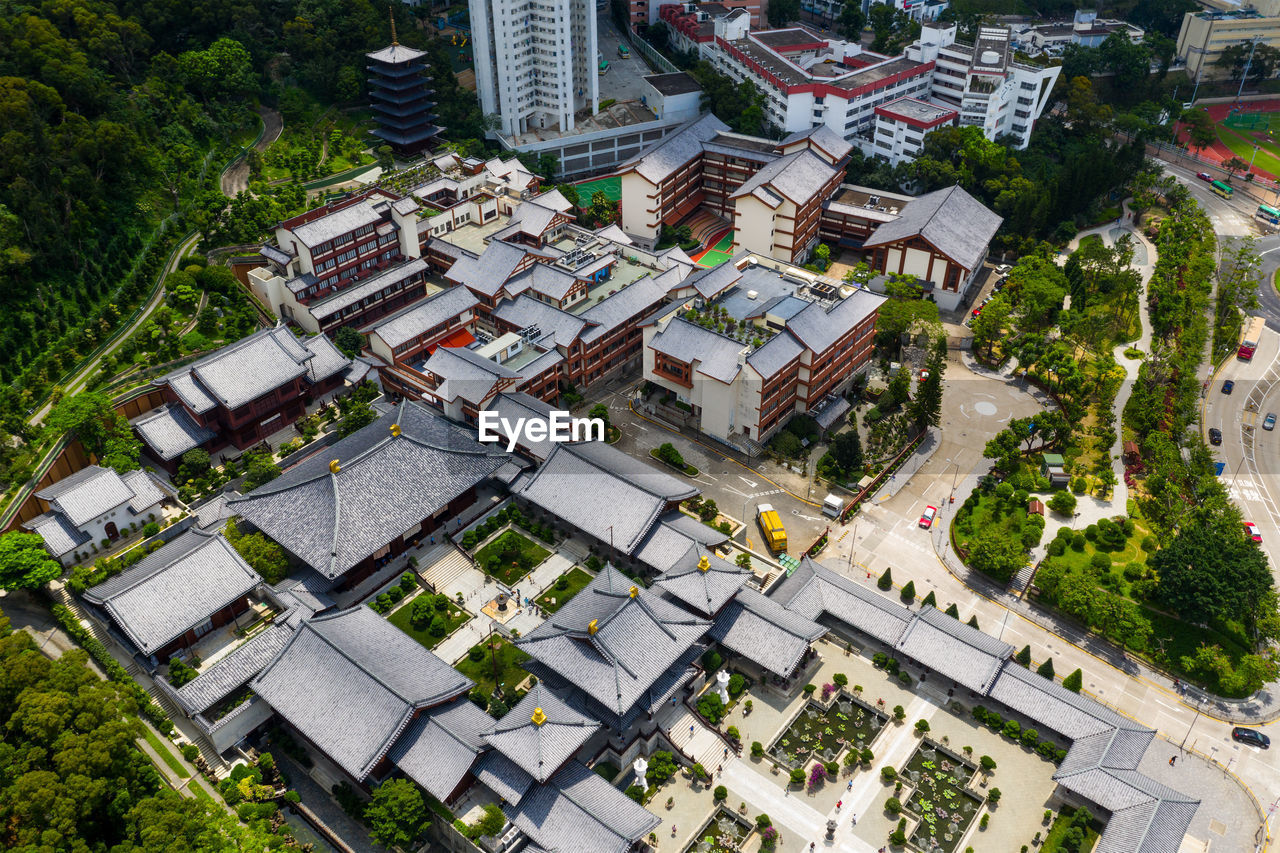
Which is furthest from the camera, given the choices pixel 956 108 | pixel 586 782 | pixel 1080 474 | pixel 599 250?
pixel 956 108

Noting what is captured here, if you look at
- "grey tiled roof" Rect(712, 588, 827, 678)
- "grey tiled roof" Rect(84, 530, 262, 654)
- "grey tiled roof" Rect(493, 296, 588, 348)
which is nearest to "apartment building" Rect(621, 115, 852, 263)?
"grey tiled roof" Rect(493, 296, 588, 348)

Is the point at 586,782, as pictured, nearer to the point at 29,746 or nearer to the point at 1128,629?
the point at 29,746

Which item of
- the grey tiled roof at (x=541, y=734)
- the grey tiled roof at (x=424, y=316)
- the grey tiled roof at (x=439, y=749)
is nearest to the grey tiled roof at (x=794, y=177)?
the grey tiled roof at (x=424, y=316)

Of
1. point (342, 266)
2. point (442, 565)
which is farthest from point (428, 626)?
point (342, 266)

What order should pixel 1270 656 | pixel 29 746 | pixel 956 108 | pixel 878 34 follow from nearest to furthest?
1. pixel 29 746
2. pixel 1270 656
3. pixel 956 108
4. pixel 878 34

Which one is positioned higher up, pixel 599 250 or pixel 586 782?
pixel 599 250

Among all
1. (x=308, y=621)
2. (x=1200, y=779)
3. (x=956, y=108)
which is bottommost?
(x=1200, y=779)

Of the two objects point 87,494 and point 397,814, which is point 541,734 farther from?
point 87,494

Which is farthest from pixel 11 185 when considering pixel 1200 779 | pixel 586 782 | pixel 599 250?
pixel 1200 779
